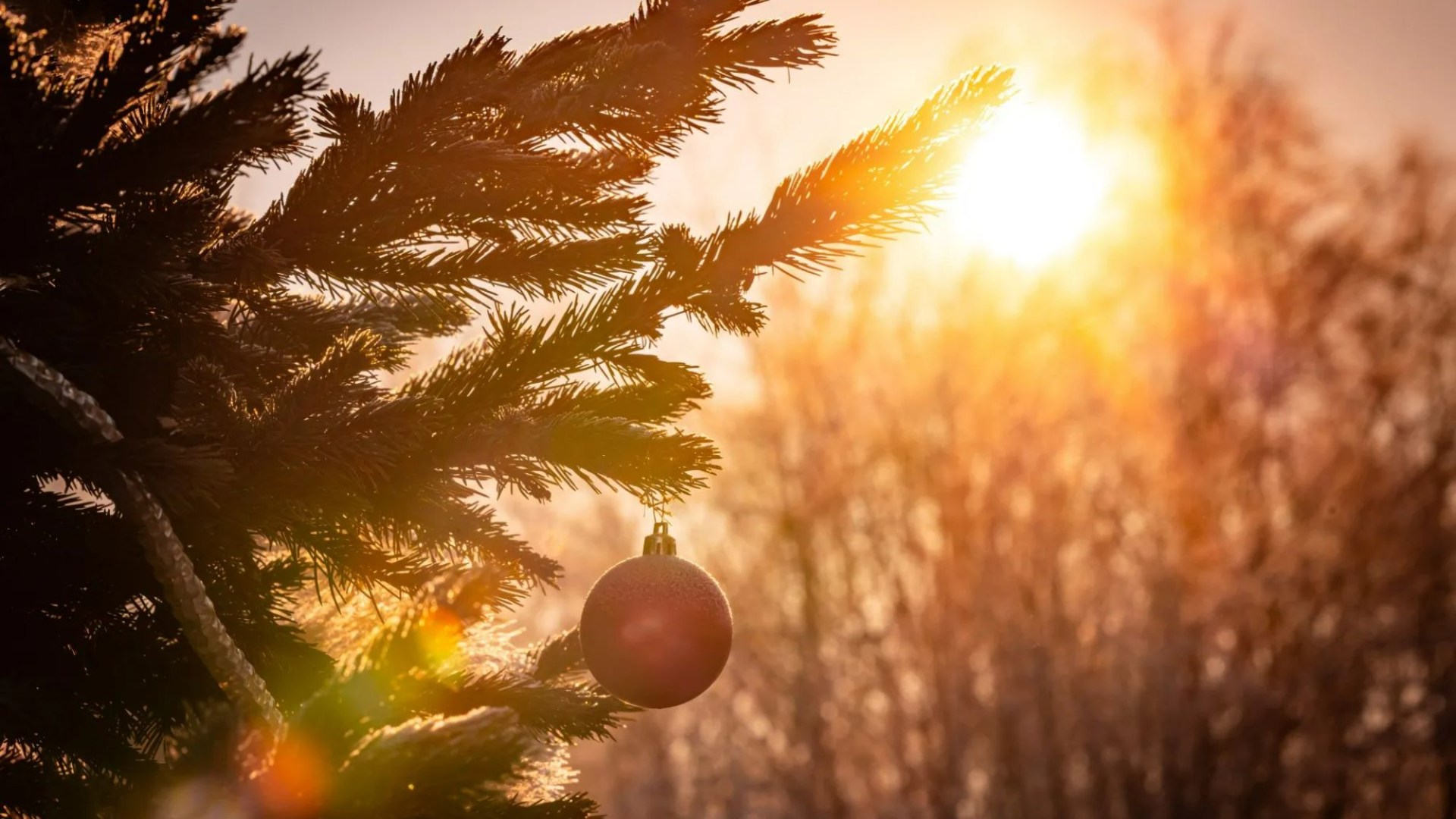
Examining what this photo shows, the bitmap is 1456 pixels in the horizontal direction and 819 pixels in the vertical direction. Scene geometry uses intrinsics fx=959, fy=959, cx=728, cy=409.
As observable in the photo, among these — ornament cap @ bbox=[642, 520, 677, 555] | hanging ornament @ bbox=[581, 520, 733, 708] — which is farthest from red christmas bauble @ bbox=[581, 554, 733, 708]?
ornament cap @ bbox=[642, 520, 677, 555]

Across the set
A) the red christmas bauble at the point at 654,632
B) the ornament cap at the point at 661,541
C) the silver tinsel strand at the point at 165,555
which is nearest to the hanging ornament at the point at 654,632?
the red christmas bauble at the point at 654,632

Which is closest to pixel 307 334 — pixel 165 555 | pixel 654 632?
pixel 165 555

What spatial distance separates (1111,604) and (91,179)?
1260 cm

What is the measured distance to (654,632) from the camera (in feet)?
5.06

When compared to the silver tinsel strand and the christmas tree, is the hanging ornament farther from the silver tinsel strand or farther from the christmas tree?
the silver tinsel strand

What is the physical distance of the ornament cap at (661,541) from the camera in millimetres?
1730

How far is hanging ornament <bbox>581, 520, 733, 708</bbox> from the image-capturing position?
1.54m

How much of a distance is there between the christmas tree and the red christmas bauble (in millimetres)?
Answer: 161

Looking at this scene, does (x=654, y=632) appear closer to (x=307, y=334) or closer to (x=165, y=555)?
(x=165, y=555)

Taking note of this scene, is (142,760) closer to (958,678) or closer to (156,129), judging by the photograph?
(156,129)

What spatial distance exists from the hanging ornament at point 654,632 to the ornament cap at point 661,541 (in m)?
0.10

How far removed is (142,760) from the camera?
61.6 inches

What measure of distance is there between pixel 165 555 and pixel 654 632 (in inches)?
27.7

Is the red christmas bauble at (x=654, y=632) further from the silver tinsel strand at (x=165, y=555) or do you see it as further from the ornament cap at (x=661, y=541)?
the silver tinsel strand at (x=165, y=555)
